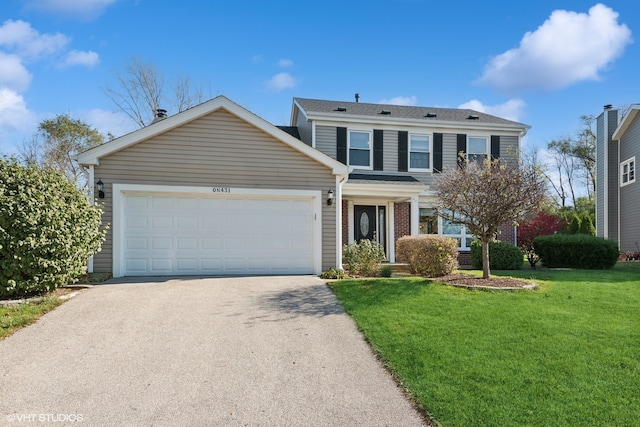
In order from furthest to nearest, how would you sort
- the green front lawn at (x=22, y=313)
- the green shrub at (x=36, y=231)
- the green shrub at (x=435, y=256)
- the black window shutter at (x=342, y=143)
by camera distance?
the black window shutter at (x=342, y=143) → the green shrub at (x=435, y=256) → the green shrub at (x=36, y=231) → the green front lawn at (x=22, y=313)

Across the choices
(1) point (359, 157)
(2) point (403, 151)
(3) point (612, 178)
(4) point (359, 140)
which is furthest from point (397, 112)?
(3) point (612, 178)

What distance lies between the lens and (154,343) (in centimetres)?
543

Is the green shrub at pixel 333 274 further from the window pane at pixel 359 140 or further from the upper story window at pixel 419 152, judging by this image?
the upper story window at pixel 419 152

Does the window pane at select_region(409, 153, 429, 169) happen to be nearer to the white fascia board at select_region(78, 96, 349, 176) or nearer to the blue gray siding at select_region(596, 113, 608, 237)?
the white fascia board at select_region(78, 96, 349, 176)

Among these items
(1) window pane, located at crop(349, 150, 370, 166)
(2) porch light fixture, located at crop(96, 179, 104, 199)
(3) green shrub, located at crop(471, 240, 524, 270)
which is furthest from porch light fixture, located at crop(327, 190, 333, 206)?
(2) porch light fixture, located at crop(96, 179, 104, 199)

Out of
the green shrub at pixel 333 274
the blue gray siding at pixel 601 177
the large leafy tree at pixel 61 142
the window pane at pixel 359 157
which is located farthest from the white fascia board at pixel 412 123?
the large leafy tree at pixel 61 142

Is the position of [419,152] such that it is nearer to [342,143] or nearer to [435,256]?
[342,143]

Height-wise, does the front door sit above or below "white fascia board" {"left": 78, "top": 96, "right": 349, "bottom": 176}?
below

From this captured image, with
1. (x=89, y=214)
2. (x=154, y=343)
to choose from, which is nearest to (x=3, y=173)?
(x=89, y=214)

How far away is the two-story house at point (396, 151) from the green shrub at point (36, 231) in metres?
8.86

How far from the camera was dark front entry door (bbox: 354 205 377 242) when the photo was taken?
1511 centimetres

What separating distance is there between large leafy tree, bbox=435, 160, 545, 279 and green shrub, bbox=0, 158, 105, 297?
776cm

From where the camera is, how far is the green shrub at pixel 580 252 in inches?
496

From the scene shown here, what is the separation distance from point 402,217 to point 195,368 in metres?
11.9
